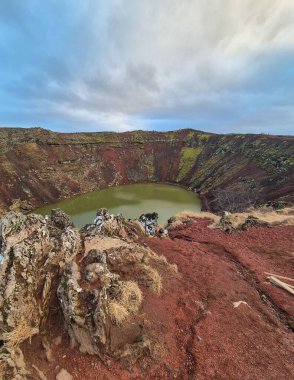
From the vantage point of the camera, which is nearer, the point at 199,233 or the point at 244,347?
the point at 244,347

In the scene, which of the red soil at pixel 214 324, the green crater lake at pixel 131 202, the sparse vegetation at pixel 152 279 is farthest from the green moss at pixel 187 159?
the sparse vegetation at pixel 152 279

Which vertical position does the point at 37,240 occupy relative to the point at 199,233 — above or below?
above

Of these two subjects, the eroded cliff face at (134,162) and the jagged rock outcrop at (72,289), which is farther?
the eroded cliff face at (134,162)

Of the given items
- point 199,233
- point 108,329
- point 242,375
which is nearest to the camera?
point 242,375

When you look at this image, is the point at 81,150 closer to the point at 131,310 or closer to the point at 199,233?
the point at 199,233

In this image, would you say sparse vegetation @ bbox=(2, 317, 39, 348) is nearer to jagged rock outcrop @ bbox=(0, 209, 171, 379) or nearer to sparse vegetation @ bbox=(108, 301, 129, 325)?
jagged rock outcrop @ bbox=(0, 209, 171, 379)

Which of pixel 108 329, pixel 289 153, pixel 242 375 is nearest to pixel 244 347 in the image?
pixel 242 375

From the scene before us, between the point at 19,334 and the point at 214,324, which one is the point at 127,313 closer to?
the point at 214,324

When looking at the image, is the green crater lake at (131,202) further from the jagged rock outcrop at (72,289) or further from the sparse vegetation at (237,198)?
the jagged rock outcrop at (72,289)
